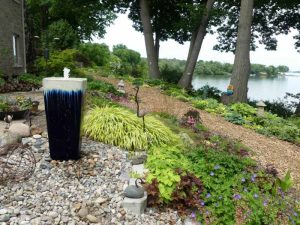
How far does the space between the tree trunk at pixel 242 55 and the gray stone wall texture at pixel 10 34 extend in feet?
27.1

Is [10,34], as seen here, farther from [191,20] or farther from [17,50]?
[191,20]

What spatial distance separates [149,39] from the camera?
653 inches

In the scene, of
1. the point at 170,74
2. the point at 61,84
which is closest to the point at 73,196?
the point at 61,84

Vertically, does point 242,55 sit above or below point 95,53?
above

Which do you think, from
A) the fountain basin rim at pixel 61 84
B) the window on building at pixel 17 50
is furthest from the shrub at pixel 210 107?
the window on building at pixel 17 50

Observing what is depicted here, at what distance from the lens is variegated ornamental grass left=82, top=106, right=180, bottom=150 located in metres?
5.12

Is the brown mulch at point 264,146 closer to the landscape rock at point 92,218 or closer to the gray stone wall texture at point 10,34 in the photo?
the landscape rock at point 92,218

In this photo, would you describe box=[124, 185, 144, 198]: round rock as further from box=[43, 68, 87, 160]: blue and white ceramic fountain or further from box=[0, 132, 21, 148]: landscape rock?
box=[0, 132, 21, 148]: landscape rock

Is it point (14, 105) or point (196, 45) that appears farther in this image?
point (196, 45)

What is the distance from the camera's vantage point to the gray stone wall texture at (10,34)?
11805 millimetres

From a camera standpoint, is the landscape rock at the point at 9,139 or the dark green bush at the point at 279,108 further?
the dark green bush at the point at 279,108

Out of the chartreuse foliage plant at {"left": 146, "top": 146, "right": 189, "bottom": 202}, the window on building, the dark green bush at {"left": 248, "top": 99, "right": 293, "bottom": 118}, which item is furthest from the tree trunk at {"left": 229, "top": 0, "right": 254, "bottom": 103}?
the window on building

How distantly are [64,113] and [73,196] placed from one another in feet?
3.53

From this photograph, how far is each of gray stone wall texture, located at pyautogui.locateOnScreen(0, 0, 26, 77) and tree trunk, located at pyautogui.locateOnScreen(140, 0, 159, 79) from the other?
19.1 feet
